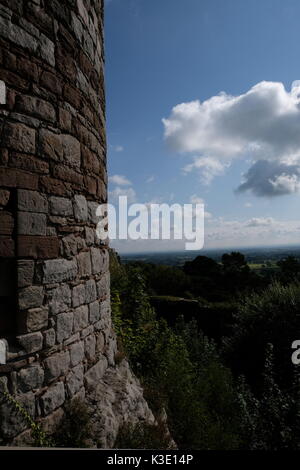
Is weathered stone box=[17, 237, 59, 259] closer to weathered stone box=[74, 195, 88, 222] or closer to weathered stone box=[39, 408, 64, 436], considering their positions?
weathered stone box=[74, 195, 88, 222]

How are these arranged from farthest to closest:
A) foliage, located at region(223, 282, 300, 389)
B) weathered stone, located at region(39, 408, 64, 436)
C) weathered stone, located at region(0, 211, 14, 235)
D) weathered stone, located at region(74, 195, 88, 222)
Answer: foliage, located at region(223, 282, 300, 389) < weathered stone, located at region(74, 195, 88, 222) < weathered stone, located at region(39, 408, 64, 436) < weathered stone, located at region(0, 211, 14, 235)

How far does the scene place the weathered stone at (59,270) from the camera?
2.28 meters

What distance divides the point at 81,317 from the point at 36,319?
1.78ft

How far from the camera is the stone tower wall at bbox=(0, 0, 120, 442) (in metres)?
2.07

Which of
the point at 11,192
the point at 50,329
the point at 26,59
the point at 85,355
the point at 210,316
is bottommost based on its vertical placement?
the point at 210,316

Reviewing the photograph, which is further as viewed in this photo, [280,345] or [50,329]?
[280,345]

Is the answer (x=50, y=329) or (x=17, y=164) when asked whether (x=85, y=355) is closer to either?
(x=50, y=329)

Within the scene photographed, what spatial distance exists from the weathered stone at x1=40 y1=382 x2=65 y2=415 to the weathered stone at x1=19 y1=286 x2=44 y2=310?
65 centimetres

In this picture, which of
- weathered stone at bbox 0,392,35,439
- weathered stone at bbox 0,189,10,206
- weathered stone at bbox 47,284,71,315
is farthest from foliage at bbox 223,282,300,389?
weathered stone at bbox 0,189,10,206

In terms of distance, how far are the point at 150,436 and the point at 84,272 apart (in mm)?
1624

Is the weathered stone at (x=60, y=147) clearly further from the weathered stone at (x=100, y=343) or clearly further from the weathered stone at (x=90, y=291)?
the weathered stone at (x=100, y=343)

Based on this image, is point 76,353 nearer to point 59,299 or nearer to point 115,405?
point 59,299

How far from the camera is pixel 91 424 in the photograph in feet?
7.82
